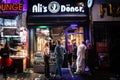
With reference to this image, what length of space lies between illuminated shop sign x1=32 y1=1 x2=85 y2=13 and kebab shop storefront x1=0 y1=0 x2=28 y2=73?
0.91 m

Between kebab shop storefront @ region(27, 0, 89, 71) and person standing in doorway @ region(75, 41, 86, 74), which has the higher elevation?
kebab shop storefront @ region(27, 0, 89, 71)

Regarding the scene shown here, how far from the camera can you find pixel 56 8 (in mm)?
→ 21938

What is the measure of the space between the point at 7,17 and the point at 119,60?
9.50 metres

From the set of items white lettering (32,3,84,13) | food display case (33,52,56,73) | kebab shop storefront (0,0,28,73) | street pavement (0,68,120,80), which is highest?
white lettering (32,3,84,13)

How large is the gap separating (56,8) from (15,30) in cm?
377

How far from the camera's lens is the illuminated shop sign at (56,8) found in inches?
864

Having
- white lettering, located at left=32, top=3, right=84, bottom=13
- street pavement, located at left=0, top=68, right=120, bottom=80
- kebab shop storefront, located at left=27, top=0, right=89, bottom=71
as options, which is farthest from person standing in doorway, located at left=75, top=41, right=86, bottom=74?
white lettering, located at left=32, top=3, right=84, bottom=13

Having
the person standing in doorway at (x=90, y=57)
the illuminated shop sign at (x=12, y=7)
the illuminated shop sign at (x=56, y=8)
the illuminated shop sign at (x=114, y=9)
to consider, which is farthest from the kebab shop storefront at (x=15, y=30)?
the illuminated shop sign at (x=114, y=9)

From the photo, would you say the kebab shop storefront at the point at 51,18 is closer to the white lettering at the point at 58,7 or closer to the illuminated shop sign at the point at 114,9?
the white lettering at the point at 58,7

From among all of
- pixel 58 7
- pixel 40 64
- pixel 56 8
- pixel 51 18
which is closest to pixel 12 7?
pixel 51 18

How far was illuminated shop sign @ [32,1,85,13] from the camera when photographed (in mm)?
21953

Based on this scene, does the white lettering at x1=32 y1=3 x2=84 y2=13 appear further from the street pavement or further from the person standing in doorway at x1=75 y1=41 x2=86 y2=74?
the street pavement

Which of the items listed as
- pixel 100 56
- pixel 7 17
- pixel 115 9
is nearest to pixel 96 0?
pixel 115 9

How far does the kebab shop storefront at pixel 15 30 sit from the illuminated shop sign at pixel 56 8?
910 millimetres
